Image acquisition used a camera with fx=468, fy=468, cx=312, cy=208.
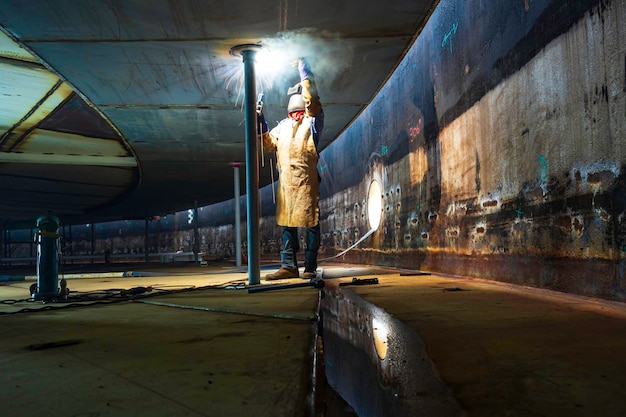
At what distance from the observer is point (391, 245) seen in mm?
7301

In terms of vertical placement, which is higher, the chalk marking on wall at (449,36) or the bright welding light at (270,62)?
the chalk marking on wall at (449,36)

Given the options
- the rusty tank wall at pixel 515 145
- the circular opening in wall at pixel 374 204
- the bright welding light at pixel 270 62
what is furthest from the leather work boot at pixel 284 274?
the circular opening in wall at pixel 374 204

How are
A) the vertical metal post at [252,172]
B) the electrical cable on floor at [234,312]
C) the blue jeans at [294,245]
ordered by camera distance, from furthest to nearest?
the blue jeans at [294,245], the vertical metal post at [252,172], the electrical cable on floor at [234,312]

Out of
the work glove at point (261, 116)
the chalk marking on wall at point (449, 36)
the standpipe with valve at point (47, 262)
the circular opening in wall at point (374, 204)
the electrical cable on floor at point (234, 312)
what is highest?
the chalk marking on wall at point (449, 36)

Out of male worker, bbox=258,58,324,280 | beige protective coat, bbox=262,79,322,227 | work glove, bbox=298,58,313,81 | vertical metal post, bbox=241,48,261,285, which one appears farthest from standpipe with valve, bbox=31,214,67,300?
work glove, bbox=298,58,313,81

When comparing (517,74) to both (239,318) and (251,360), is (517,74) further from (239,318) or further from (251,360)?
(251,360)

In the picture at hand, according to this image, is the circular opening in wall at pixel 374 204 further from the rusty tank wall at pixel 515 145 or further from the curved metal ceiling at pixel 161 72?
the curved metal ceiling at pixel 161 72

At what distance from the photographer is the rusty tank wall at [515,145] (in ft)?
9.03

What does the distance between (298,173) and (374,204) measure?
3.40m

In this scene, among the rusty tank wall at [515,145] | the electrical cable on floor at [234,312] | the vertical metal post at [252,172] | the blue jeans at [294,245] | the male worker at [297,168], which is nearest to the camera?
the electrical cable on floor at [234,312]

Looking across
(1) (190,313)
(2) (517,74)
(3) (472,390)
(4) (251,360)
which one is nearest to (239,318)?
(1) (190,313)

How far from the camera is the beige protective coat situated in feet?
16.8

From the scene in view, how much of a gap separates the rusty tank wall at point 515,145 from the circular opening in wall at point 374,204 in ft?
2.57

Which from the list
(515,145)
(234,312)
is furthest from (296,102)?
(234,312)
